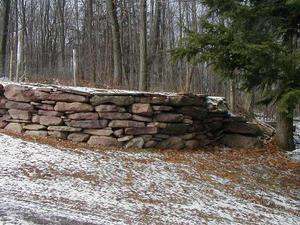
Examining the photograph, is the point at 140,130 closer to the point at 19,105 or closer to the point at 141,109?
the point at 141,109

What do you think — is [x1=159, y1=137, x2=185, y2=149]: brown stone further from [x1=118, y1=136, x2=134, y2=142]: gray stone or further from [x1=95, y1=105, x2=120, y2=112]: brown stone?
[x1=95, y1=105, x2=120, y2=112]: brown stone

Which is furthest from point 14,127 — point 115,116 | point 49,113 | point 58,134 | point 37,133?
point 115,116

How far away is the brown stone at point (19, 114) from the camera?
11.6m

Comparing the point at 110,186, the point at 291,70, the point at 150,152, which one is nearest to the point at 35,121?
the point at 150,152

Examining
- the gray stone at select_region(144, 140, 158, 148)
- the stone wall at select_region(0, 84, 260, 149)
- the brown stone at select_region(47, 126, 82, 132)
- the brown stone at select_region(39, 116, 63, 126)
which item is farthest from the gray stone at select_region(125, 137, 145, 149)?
the brown stone at select_region(39, 116, 63, 126)

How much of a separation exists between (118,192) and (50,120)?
4.02 metres

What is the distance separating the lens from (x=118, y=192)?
8.12 metres

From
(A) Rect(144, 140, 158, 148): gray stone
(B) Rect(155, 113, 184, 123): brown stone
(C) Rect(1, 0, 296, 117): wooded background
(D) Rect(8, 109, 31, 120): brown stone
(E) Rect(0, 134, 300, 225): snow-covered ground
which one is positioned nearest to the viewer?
(E) Rect(0, 134, 300, 225): snow-covered ground

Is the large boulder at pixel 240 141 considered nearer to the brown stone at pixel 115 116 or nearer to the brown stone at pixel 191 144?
the brown stone at pixel 191 144

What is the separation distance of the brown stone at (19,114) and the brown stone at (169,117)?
3.03 metres

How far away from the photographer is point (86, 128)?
1160 cm

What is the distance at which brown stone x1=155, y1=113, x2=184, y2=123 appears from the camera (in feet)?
39.8

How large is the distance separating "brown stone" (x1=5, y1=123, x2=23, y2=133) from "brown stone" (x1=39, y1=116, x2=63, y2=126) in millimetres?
511

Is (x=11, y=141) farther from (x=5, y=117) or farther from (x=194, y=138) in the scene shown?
(x=194, y=138)
